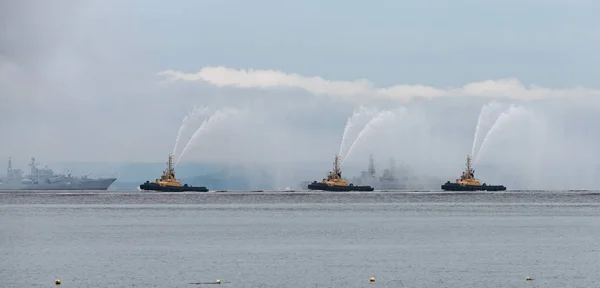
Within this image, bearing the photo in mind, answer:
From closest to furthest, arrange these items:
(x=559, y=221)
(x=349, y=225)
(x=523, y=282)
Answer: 1. (x=523, y=282)
2. (x=349, y=225)
3. (x=559, y=221)

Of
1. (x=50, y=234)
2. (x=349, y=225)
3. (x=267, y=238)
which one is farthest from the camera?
(x=349, y=225)

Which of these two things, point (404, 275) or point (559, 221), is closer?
point (404, 275)

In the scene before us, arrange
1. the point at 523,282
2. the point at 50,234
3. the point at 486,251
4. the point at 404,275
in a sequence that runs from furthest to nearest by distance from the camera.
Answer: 1. the point at 50,234
2. the point at 486,251
3. the point at 404,275
4. the point at 523,282

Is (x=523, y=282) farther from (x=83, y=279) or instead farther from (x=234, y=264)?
(x=83, y=279)

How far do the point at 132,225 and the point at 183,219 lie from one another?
14.3 metres

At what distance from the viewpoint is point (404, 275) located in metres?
61.5

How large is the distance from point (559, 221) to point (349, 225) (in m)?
28.0

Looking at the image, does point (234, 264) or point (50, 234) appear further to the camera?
point (50, 234)

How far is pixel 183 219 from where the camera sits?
12788cm

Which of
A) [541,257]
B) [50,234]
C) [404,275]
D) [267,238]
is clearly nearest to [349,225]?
[267,238]

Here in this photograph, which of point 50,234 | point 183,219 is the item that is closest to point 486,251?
point 50,234

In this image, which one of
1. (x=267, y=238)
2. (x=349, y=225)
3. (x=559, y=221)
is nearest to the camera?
(x=267, y=238)

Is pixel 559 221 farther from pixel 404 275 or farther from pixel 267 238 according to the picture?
pixel 404 275

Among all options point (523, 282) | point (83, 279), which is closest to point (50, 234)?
point (83, 279)
